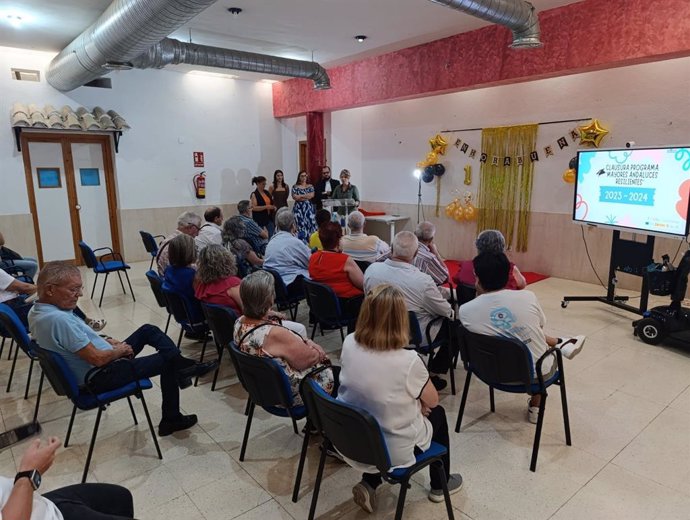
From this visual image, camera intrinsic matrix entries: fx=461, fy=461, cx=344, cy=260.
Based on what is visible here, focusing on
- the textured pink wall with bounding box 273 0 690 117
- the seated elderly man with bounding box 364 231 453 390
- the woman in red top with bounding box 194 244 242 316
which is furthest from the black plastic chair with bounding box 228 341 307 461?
the textured pink wall with bounding box 273 0 690 117

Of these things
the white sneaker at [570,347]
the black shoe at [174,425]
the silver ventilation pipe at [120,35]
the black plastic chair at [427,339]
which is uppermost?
the silver ventilation pipe at [120,35]

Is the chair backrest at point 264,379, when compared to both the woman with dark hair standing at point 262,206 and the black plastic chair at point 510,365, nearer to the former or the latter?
the black plastic chair at point 510,365

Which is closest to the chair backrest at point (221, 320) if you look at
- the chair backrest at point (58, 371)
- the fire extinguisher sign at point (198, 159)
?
the chair backrest at point (58, 371)

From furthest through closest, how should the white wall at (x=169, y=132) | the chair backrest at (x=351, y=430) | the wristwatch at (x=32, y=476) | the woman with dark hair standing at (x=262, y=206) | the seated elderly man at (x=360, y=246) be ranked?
the woman with dark hair standing at (x=262, y=206) < the white wall at (x=169, y=132) < the seated elderly man at (x=360, y=246) < the chair backrest at (x=351, y=430) < the wristwatch at (x=32, y=476)

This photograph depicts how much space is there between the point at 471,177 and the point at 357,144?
290cm

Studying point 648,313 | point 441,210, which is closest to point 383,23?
point 441,210

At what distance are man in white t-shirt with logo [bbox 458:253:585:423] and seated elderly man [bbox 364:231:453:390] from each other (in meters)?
0.42

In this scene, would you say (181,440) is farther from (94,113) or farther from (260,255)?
(94,113)

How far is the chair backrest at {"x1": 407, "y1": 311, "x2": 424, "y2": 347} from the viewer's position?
2943mm

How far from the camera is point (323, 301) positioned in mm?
3566

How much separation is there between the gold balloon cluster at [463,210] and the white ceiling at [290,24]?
2.53m

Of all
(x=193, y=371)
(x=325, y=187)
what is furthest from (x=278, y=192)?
(x=193, y=371)

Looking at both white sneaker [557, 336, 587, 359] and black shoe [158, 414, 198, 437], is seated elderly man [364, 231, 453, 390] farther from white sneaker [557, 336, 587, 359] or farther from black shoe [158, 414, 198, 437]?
black shoe [158, 414, 198, 437]

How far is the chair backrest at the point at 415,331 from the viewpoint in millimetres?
2943
